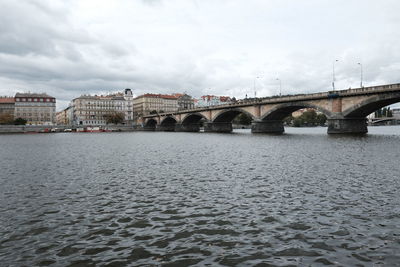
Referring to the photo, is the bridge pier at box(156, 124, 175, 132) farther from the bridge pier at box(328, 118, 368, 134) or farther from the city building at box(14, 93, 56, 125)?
the bridge pier at box(328, 118, 368, 134)

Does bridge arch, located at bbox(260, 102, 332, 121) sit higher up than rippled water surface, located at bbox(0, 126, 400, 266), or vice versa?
bridge arch, located at bbox(260, 102, 332, 121)

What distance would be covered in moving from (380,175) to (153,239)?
50.7 ft

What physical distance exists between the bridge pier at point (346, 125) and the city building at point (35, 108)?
163867mm

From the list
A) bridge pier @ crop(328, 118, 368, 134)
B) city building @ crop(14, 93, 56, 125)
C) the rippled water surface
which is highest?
city building @ crop(14, 93, 56, 125)

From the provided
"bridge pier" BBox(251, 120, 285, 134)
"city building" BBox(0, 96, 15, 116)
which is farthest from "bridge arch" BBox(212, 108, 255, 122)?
"city building" BBox(0, 96, 15, 116)

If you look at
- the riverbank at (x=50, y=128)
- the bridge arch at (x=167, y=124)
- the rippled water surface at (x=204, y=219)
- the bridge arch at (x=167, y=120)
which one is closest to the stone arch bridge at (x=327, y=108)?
the bridge arch at (x=167, y=120)

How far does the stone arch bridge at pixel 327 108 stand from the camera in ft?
186

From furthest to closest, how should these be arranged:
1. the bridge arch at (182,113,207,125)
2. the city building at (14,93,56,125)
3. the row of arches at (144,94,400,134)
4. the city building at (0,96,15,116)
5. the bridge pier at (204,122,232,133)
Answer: the city building at (0,96,15,116)
the city building at (14,93,56,125)
the bridge arch at (182,113,207,125)
the bridge pier at (204,122,232,133)
the row of arches at (144,94,400,134)

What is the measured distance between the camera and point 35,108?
184 metres

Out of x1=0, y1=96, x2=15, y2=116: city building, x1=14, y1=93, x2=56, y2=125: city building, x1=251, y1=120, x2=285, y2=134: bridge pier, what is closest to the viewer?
x1=251, y1=120, x2=285, y2=134: bridge pier

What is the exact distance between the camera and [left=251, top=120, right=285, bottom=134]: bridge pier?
8619cm

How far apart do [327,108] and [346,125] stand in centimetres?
530

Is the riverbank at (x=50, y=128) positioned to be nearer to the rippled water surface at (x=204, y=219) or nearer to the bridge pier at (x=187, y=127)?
the bridge pier at (x=187, y=127)

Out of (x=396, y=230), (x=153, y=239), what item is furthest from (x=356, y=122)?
(x=153, y=239)
